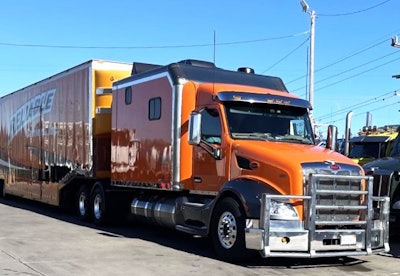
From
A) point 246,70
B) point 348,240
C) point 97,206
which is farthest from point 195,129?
point 97,206

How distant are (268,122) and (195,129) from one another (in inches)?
53.6

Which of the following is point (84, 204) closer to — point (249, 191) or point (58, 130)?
point (58, 130)

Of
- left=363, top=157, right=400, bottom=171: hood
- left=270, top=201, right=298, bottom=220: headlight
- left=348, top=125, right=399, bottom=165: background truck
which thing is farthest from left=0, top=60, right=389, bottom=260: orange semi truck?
left=348, top=125, right=399, bottom=165: background truck

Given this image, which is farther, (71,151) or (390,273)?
(71,151)

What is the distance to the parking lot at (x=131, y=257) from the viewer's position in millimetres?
8250

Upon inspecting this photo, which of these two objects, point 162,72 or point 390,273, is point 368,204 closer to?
point 390,273

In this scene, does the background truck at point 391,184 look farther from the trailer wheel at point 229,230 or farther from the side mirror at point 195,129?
the side mirror at point 195,129

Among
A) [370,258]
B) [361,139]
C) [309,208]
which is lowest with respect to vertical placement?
[370,258]

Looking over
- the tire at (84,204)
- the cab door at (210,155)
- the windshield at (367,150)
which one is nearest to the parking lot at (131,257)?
the cab door at (210,155)

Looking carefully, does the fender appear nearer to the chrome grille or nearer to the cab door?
the cab door

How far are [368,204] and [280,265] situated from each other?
1711 mm

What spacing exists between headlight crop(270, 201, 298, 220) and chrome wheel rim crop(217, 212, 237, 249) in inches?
31.2

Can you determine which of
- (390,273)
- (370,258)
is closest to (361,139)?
(370,258)

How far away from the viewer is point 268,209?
8.20 metres
